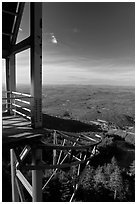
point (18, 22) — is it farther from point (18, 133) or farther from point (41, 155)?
point (41, 155)

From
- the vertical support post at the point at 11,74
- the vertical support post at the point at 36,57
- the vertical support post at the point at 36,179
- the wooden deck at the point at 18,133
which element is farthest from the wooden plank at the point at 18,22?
the vertical support post at the point at 36,179

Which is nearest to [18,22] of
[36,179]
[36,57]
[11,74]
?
[11,74]

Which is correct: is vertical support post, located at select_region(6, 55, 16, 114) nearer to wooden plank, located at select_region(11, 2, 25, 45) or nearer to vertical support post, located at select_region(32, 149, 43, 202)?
wooden plank, located at select_region(11, 2, 25, 45)

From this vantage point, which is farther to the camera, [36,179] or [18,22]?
[18,22]

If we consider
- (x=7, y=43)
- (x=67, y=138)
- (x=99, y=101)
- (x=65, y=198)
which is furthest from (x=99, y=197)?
(x=7, y=43)

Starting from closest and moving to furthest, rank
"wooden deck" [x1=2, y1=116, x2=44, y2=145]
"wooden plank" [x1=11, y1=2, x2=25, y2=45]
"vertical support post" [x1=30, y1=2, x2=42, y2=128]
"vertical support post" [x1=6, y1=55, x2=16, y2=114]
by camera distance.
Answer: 1. "wooden deck" [x1=2, y1=116, x2=44, y2=145]
2. "vertical support post" [x1=30, y1=2, x2=42, y2=128]
3. "wooden plank" [x1=11, y1=2, x2=25, y2=45]
4. "vertical support post" [x1=6, y1=55, x2=16, y2=114]

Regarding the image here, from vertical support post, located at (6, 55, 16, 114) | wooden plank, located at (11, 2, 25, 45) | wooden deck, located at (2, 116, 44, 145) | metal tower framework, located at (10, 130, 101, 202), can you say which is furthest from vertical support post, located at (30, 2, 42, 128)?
vertical support post, located at (6, 55, 16, 114)

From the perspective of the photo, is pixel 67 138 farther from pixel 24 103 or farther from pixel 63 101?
pixel 63 101

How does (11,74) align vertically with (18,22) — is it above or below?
below
